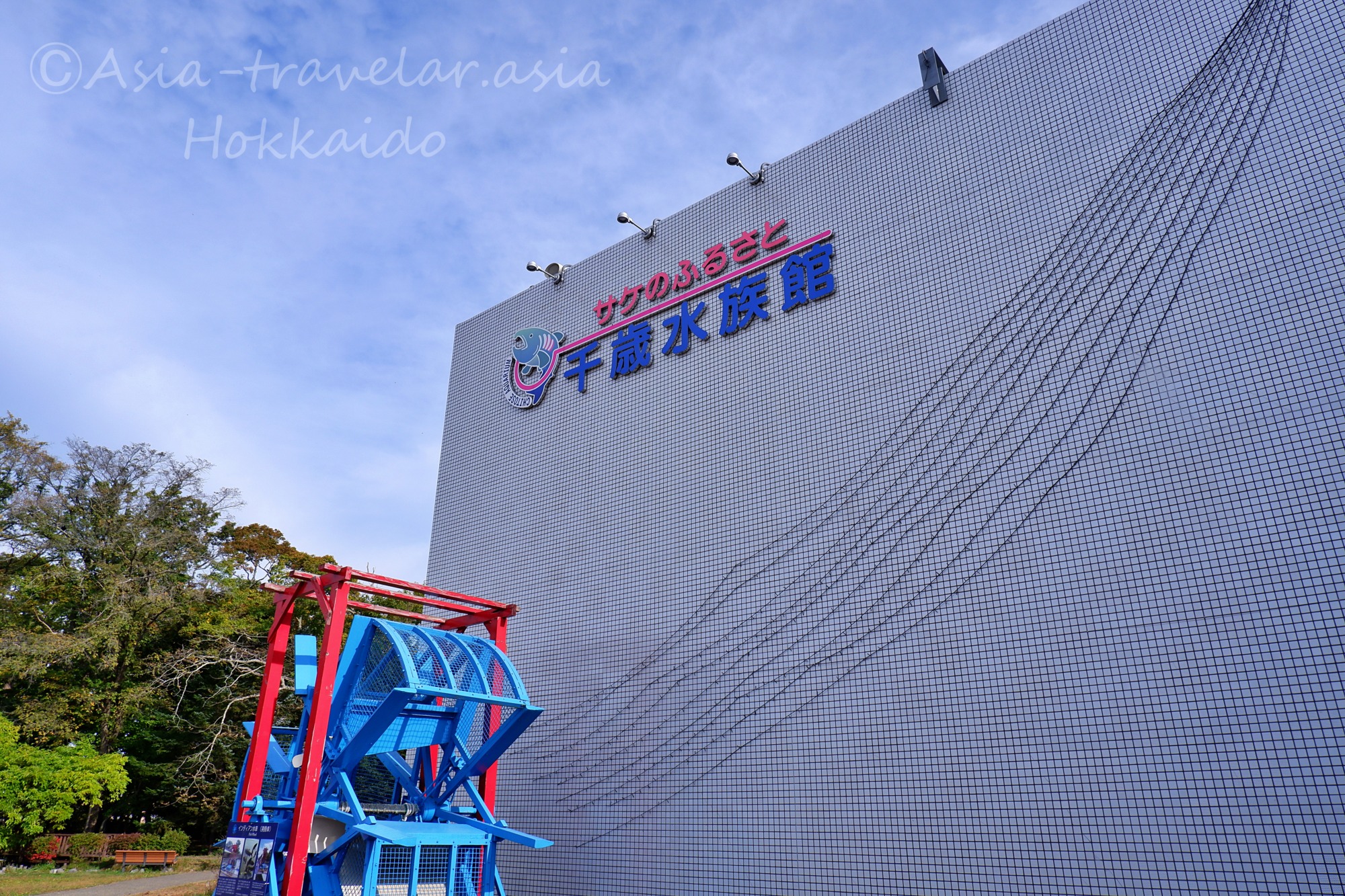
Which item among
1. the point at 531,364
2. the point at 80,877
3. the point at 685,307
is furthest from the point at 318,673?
the point at 80,877

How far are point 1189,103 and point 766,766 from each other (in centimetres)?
711

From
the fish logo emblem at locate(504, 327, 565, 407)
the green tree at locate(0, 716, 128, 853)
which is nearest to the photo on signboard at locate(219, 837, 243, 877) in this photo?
the fish logo emblem at locate(504, 327, 565, 407)

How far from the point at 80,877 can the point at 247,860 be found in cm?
888

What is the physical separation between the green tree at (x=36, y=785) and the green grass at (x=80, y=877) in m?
0.65

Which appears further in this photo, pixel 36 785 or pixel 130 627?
pixel 130 627

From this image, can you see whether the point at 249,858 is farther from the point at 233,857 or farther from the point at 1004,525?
the point at 1004,525

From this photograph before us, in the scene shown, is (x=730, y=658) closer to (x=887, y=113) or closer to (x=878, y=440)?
(x=878, y=440)

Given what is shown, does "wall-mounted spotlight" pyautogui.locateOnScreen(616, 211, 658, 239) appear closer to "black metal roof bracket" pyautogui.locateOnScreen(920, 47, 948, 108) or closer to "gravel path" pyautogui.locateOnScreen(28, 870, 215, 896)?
"black metal roof bracket" pyautogui.locateOnScreen(920, 47, 948, 108)

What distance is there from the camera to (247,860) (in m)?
7.28

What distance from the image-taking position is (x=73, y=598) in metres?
18.0

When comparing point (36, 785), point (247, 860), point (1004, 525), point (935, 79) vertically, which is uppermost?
point (935, 79)

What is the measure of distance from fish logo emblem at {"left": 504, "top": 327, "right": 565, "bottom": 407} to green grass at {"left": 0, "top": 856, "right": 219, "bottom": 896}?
8.44 meters

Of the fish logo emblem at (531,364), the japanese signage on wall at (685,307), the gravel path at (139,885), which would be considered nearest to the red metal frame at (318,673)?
the fish logo emblem at (531,364)

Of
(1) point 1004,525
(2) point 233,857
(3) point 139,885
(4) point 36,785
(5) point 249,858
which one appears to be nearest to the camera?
(1) point 1004,525
